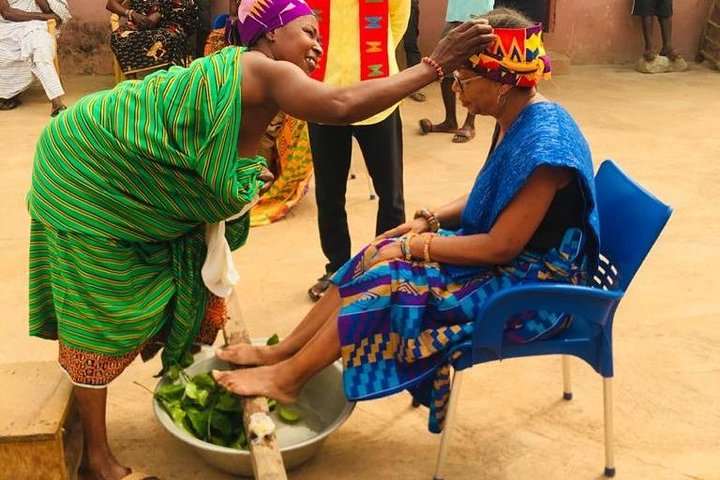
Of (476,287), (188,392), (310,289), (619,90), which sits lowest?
(619,90)

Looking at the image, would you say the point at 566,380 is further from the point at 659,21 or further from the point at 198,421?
the point at 659,21

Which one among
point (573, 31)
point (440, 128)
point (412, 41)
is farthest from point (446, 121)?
point (573, 31)

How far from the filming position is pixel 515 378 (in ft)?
11.5

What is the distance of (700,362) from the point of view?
3.58 metres

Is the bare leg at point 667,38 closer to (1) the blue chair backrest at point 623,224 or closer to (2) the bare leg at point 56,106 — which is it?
(2) the bare leg at point 56,106

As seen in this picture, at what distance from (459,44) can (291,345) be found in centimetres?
120

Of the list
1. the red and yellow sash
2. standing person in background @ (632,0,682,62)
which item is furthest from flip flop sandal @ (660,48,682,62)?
the red and yellow sash

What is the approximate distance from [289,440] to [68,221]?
1043 millimetres

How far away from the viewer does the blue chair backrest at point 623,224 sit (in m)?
2.67

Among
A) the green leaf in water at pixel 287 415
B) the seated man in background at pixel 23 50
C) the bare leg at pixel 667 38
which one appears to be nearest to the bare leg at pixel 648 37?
the bare leg at pixel 667 38

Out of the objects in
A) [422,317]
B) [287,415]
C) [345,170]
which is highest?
[422,317]

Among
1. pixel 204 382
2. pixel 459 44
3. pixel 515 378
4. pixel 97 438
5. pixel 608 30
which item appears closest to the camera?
pixel 459 44

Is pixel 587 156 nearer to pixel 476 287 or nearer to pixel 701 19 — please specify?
pixel 476 287

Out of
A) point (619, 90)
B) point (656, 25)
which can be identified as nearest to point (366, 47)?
point (619, 90)
